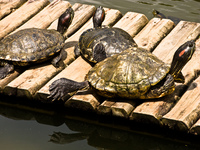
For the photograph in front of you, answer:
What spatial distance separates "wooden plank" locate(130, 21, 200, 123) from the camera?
3887 millimetres

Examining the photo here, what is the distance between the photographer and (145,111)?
12.8 feet

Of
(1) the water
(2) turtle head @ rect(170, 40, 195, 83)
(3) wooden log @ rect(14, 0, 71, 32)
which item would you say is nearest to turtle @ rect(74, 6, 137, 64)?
(2) turtle head @ rect(170, 40, 195, 83)

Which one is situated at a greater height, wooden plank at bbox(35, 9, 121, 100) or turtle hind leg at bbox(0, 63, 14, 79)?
wooden plank at bbox(35, 9, 121, 100)

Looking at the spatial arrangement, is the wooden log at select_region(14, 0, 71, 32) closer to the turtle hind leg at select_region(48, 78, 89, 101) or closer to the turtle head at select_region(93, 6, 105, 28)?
the turtle head at select_region(93, 6, 105, 28)

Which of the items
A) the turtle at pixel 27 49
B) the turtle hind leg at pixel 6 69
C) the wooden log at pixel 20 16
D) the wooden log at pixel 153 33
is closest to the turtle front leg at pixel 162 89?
the wooden log at pixel 153 33

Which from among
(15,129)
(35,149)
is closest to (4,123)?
(15,129)

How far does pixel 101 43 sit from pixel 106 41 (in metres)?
0.07

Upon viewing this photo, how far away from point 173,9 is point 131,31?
2459 millimetres

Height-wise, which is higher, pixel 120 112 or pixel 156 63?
pixel 156 63

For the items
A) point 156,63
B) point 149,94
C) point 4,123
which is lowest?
point 4,123

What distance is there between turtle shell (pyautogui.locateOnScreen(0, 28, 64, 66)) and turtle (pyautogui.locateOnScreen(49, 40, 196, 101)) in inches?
26.7

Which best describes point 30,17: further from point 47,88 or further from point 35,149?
point 35,149

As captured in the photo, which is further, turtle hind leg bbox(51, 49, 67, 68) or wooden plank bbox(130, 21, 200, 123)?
turtle hind leg bbox(51, 49, 67, 68)

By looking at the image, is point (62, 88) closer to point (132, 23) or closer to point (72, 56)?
point (72, 56)
